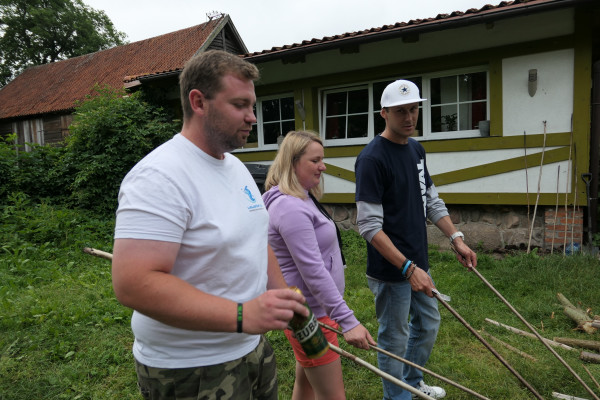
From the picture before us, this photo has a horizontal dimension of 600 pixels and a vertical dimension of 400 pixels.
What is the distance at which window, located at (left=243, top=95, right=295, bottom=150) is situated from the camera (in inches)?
337

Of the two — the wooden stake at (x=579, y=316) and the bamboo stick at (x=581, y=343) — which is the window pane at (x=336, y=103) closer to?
the wooden stake at (x=579, y=316)

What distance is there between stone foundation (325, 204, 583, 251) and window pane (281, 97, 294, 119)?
3.65 m

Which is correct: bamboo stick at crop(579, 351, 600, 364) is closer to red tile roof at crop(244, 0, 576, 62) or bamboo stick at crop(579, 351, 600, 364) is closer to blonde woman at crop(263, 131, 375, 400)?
blonde woman at crop(263, 131, 375, 400)

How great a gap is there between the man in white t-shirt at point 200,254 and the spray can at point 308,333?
98 millimetres

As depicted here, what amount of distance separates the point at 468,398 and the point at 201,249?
8.56 ft

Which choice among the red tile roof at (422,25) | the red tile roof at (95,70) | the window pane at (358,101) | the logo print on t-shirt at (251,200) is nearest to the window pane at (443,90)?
the red tile roof at (422,25)

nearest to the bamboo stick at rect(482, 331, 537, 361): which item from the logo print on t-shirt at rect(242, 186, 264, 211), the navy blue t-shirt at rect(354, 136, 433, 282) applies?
the navy blue t-shirt at rect(354, 136, 433, 282)

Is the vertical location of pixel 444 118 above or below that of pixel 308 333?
above

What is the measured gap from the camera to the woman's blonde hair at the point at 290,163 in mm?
2266

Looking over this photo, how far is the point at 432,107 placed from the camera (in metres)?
6.97

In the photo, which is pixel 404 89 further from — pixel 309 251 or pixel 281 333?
pixel 281 333

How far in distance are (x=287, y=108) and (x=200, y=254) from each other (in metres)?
7.55

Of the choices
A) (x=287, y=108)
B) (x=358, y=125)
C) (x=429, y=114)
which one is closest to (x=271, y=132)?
(x=287, y=108)

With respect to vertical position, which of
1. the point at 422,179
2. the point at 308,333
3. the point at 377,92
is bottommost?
the point at 308,333
